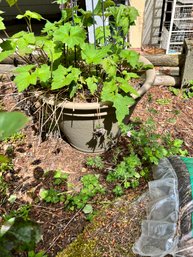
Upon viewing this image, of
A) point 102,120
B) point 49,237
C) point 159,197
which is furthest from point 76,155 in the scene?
point 159,197

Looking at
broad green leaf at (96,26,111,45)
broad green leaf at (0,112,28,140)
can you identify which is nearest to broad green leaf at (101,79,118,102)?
broad green leaf at (96,26,111,45)

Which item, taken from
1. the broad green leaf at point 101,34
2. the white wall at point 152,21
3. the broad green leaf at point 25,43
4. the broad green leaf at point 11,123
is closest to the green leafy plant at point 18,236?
the broad green leaf at point 11,123

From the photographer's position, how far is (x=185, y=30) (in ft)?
12.1

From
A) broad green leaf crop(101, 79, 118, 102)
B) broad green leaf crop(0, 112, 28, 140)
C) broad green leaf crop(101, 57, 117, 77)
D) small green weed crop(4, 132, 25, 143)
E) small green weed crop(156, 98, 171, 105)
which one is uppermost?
broad green leaf crop(0, 112, 28, 140)

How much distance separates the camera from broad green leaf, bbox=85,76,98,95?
173 centimetres

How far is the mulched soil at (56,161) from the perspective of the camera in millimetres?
1751

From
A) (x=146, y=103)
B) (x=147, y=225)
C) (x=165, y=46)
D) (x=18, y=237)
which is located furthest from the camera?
(x=165, y=46)

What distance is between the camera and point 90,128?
1.94 meters

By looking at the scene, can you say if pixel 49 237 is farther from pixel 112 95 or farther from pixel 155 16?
pixel 155 16

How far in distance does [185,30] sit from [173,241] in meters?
3.28

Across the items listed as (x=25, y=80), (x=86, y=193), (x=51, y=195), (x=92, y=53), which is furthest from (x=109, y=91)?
(x=51, y=195)

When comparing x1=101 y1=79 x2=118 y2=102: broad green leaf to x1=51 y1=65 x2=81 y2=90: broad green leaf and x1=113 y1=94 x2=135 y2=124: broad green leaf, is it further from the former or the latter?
x1=51 y1=65 x2=81 y2=90: broad green leaf

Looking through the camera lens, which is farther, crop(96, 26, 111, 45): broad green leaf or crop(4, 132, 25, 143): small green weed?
crop(4, 132, 25, 143): small green weed

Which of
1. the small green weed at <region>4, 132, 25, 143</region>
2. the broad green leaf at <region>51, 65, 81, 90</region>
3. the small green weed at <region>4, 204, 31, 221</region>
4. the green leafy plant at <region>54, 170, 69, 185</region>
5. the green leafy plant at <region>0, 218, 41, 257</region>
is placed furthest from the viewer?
the small green weed at <region>4, 132, 25, 143</region>
